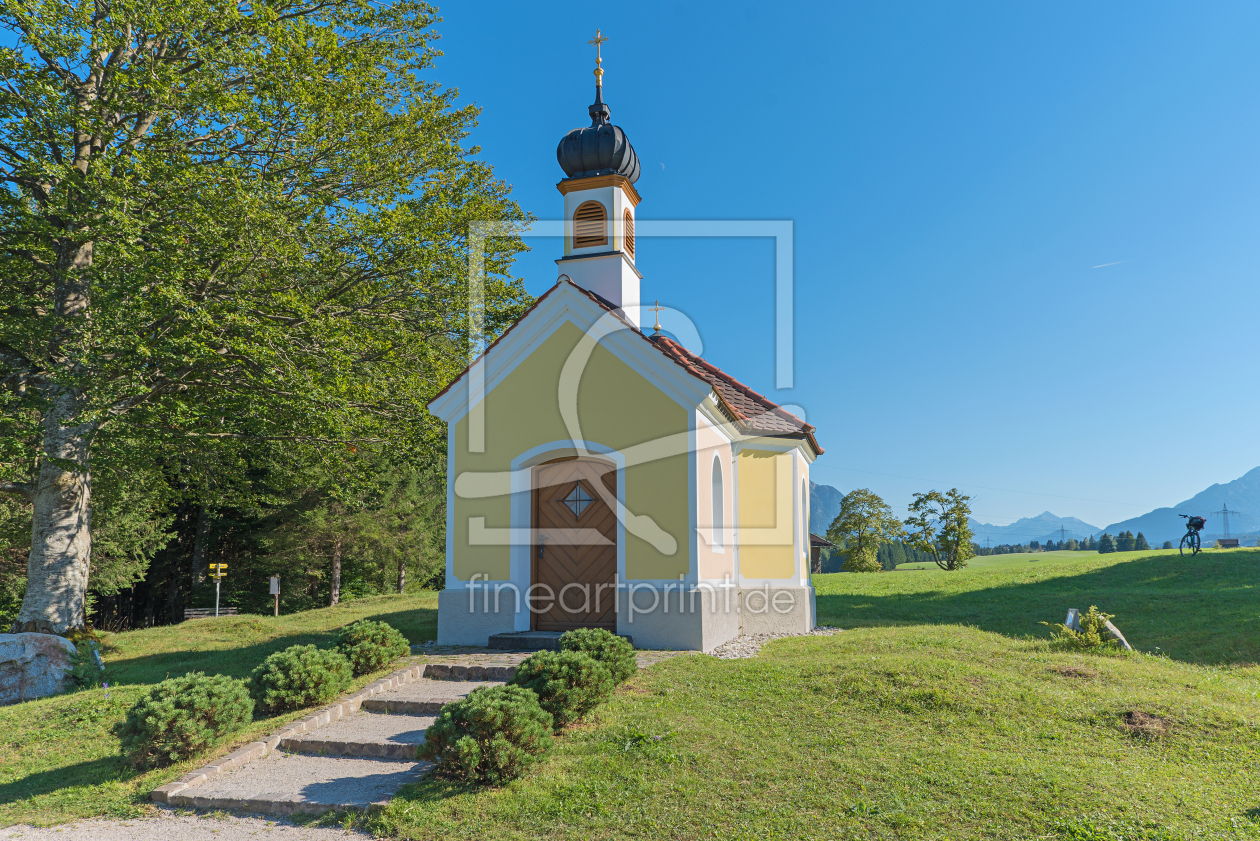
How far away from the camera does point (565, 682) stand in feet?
24.7

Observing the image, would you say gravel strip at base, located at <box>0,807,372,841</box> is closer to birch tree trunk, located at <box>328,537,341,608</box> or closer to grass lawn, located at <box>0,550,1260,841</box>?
grass lawn, located at <box>0,550,1260,841</box>

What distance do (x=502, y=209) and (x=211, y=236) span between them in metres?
8.75

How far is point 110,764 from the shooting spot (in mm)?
7605

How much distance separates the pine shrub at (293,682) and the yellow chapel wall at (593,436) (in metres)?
4.01

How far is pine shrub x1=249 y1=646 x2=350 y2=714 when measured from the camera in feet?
28.1

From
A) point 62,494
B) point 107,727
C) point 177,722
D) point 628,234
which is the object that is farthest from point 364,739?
point 628,234

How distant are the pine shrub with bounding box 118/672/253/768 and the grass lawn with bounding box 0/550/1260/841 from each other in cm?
27

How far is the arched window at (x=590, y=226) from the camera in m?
15.1

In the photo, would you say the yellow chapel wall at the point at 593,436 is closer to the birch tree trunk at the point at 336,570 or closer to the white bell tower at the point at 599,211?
the white bell tower at the point at 599,211

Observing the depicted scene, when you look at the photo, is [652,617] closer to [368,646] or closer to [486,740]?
[368,646]

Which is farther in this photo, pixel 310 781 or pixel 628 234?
pixel 628 234

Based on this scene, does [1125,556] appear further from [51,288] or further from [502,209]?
[51,288]

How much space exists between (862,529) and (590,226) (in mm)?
41072

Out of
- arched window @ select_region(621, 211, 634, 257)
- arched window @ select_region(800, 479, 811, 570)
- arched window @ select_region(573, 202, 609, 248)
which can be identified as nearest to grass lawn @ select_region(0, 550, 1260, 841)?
arched window @ select_region(800, 479, 811, 570)
